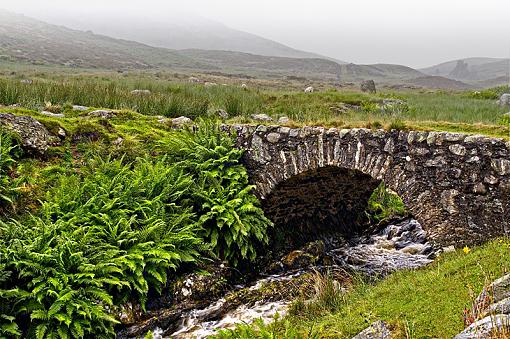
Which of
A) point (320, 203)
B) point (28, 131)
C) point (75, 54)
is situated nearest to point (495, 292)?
point (320, 203)

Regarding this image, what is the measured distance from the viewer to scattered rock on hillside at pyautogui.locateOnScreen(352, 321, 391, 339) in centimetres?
474

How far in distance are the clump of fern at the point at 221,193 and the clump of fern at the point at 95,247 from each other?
386 mm

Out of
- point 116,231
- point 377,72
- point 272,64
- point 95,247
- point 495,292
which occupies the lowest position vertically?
point 95,247

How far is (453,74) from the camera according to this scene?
181625 mm

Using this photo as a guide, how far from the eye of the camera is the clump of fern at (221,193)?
864 cm

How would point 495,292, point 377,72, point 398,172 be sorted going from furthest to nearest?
point 377,72 → point 398,172 → point 495,292

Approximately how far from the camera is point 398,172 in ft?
27.0

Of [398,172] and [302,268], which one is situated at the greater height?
[398,172]

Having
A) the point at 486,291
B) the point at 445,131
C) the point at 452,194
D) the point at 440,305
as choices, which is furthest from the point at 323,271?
the point at 486,291

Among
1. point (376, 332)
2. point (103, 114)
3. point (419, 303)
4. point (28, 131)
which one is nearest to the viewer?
point (376, 332)

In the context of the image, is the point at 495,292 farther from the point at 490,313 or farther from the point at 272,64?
the point at 272,64

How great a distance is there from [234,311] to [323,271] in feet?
8.23

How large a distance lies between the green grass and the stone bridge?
0.86m

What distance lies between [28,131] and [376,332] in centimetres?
791
